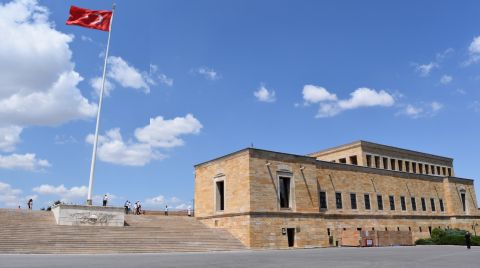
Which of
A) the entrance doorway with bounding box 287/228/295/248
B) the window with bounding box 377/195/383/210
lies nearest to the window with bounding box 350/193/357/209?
the window with bounding box 377/195/383/210

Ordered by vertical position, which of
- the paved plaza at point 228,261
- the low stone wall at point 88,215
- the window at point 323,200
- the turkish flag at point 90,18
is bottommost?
the paved plaza at point 228,261

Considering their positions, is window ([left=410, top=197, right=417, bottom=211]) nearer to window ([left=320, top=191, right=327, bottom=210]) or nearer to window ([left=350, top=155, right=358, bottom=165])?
window ([left=350, top=155, right=358, bottom=165])

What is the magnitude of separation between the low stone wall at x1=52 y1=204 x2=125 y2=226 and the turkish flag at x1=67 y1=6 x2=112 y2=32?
13268 mm

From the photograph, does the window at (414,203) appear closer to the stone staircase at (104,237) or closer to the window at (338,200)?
the window at (338,200)

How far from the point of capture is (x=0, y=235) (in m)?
23.2

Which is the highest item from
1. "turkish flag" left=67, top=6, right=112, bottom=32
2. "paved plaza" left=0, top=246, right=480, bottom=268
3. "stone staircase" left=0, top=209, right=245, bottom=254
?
"turkish flag" left=67, top=6, right=112, bottom=32

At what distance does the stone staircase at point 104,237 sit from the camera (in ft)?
75.1

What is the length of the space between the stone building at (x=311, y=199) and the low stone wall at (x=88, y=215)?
28.8 feet

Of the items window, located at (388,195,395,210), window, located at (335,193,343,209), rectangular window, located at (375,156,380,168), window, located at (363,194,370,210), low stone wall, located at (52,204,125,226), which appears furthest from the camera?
rectangular window, located at (375,156,380,168)

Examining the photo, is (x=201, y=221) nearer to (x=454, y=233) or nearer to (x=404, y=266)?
(x=404, y=266)

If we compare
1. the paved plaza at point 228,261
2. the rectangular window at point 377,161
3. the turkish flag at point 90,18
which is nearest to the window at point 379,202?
the rectangular window at point 377,161

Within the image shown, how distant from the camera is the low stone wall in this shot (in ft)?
90.6

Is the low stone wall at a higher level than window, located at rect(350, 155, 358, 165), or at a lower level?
lower

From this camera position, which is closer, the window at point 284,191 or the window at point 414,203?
the window at point 284,191
